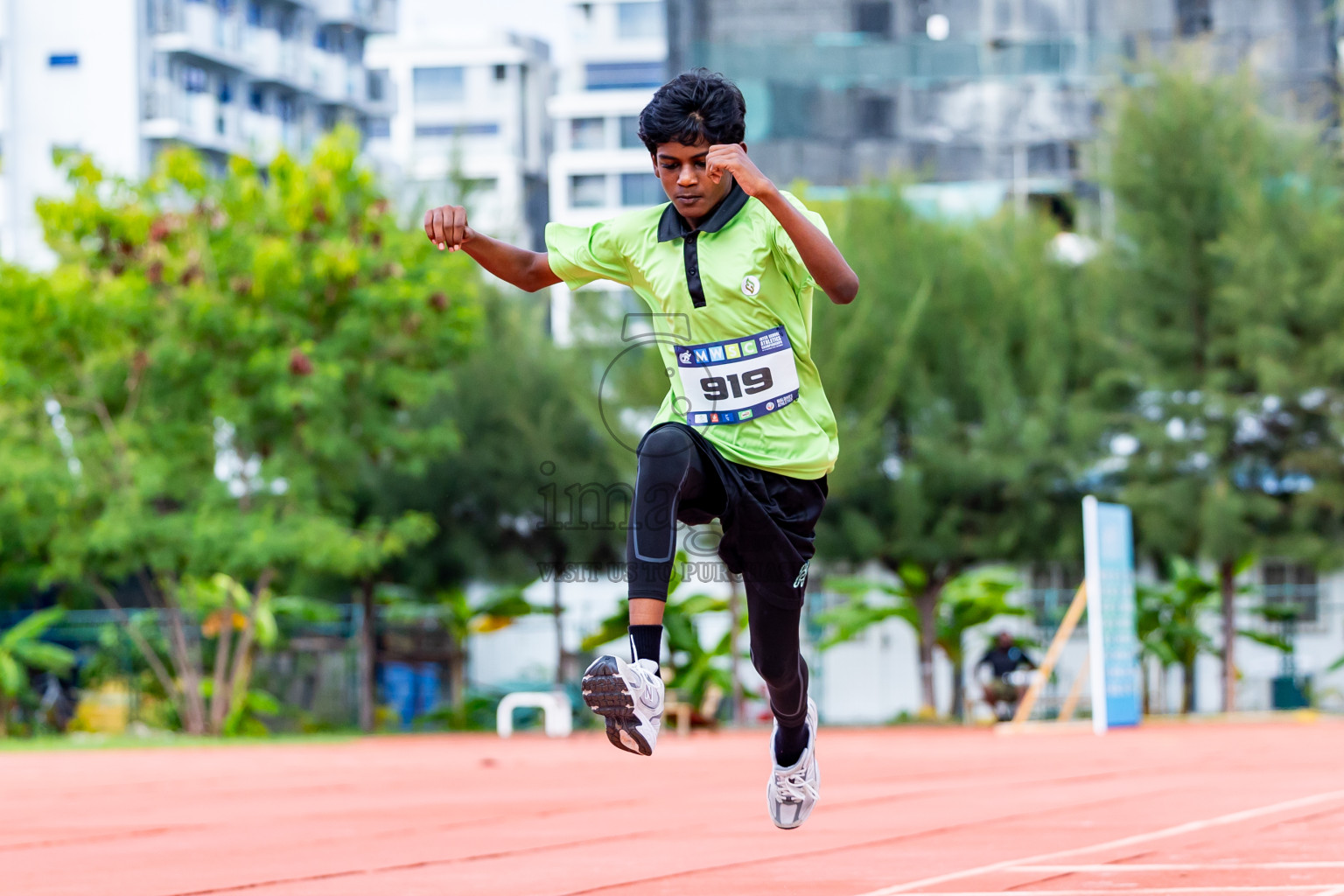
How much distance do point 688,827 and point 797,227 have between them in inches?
133

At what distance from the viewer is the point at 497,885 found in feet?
15.8

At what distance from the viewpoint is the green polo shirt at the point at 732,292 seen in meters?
4.42

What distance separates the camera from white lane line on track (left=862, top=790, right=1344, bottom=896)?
14.8ft

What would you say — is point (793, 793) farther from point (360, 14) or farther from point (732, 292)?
point (360, 14)

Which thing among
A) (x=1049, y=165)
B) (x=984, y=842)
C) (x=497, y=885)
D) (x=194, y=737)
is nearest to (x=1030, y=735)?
(x=194, y=737)

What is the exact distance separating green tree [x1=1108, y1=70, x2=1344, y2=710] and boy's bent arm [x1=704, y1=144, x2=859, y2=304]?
1730 centimetres

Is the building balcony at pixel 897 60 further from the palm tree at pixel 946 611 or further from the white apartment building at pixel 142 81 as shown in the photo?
the palm tree at pixel 946 611

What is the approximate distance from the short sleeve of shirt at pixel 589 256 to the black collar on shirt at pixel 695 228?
0.18 meters

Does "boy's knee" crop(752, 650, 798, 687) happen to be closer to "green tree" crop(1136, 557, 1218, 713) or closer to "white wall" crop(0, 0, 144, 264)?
"green tree" crop(1136, 557, 1218, 713)

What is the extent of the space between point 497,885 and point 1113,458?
18.4 metres

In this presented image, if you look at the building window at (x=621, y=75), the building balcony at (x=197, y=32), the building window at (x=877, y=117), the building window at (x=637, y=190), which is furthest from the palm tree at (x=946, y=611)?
the building window at (x=621, y=75)

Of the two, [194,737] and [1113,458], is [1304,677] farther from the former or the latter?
[194,737]

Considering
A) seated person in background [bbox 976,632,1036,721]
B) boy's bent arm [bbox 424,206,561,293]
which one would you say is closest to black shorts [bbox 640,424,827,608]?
boy's bent arm [bbox 424,206,561,293]

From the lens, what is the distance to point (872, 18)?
4278cm
